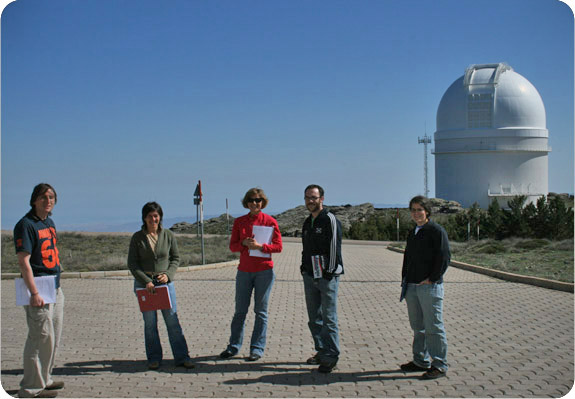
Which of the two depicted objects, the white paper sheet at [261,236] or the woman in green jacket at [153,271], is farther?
the white paper sheet at [261,236]

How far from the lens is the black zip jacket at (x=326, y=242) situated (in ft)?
18.8

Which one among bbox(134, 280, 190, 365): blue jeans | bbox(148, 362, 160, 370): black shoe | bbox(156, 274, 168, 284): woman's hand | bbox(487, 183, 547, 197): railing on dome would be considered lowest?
bbox(148, 362, 160, 370): black shoe

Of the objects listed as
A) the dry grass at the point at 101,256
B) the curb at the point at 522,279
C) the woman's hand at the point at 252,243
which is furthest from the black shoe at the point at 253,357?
the dry grass at the point at 101,256

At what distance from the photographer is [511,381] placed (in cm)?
545

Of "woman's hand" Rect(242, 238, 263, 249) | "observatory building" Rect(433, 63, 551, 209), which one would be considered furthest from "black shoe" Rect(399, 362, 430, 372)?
"observatory building" Rect(433, 63, 551, 209)

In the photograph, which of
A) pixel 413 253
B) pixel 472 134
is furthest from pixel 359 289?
pixel 472 134

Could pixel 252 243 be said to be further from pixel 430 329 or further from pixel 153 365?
pixel 430 329

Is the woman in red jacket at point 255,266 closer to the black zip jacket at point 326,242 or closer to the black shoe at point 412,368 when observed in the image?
the black zip jacket at point 326,242

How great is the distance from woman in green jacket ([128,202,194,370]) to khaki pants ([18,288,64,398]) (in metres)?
0.96

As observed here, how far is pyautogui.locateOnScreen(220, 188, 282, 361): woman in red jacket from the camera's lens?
20.1 feet

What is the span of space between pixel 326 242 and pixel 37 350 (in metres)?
2.76

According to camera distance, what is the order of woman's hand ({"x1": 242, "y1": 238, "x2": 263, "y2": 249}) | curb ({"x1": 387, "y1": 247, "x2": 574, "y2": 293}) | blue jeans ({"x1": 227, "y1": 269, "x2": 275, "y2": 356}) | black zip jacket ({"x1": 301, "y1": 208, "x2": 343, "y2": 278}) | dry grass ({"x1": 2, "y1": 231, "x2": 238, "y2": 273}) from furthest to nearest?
dry grass ({"x1": 2, "y1": 231, "x2": 238, "y2": 273}) < curb ({"x1": 387, "y1": 247, "x2": 574, "y2": 293}) < blue jeans ({"x1": 227, "y1": 269, "x2": 275, "y2": 356}) < woman's hand ({"x1": 242, "y1": 238, "x2": 263, "y2": 249}) < black zip jacket ({"x1": 301, "y1": 208, "x2": 343, "y2": 278})

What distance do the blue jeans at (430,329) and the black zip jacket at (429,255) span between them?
0.34ft

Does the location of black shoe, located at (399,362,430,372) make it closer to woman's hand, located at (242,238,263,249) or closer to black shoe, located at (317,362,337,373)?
black shoe, located at (317,362,337,373)
